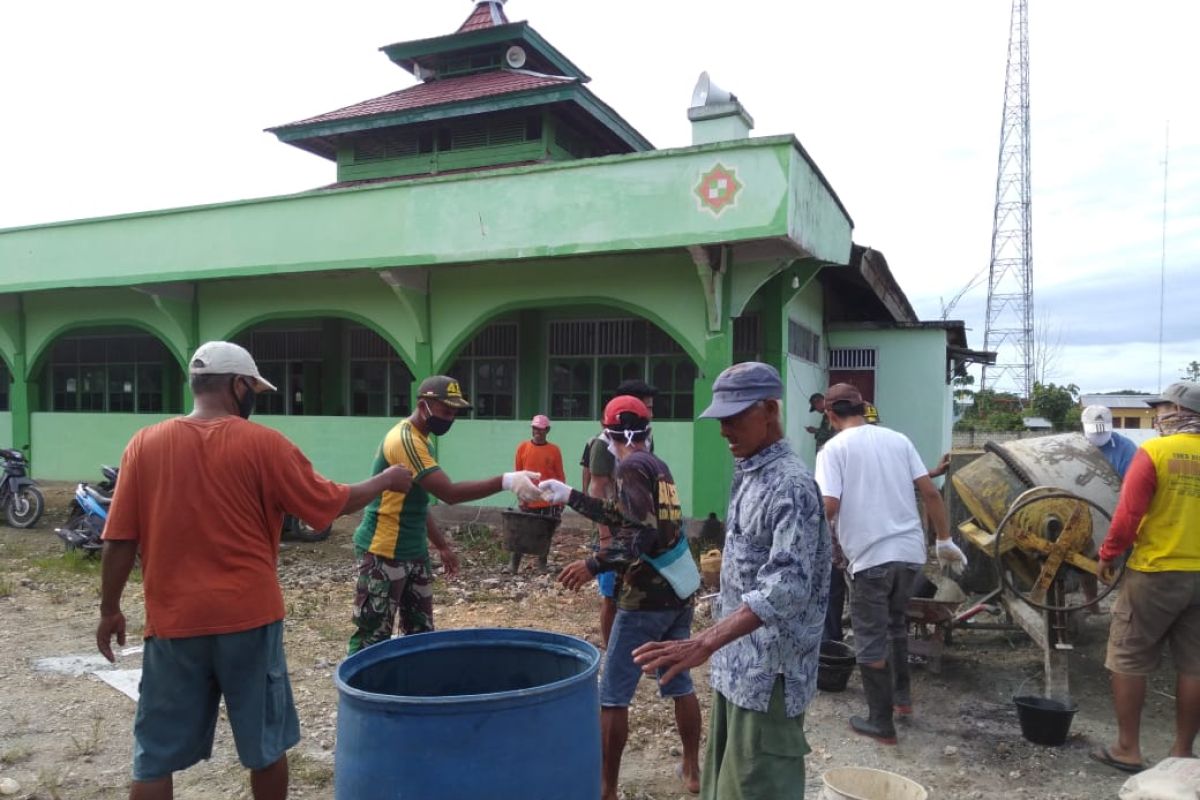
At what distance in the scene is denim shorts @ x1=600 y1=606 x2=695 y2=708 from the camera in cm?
319

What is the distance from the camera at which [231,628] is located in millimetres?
2551

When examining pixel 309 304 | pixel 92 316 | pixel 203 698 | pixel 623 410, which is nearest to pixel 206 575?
pixel 203 698

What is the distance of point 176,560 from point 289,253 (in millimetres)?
8637

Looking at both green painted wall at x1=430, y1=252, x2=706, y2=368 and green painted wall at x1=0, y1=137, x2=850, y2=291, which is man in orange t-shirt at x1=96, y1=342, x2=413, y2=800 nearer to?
green painted wall at x1=0, y1=137, x2=850, y2=291

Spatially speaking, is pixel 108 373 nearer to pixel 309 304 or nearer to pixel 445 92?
pixel 309 304

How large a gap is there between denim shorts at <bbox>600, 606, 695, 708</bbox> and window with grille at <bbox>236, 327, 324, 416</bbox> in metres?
10.2

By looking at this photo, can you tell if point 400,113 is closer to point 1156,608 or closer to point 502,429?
point 502,429

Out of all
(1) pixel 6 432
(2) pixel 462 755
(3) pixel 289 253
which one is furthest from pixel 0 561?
(2) pixel 462 755

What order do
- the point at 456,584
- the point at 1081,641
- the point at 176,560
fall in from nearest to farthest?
the point at 176,560 < the point at 1081,641 < the point at 456,584

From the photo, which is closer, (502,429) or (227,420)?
(227,420)

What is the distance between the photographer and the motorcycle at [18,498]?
9.95 m

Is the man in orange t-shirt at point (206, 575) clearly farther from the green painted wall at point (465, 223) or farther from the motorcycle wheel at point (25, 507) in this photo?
the motorcycle wheel at point (25, 507)

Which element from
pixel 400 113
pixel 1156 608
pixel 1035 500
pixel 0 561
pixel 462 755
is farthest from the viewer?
pixel 400 113

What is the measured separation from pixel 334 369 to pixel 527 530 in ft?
23.4
